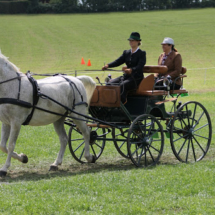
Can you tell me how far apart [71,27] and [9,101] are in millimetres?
54365

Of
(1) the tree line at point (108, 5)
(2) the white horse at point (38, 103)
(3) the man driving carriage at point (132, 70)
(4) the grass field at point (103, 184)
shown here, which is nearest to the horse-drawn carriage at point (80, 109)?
(2) the white horse at point (38, 103)

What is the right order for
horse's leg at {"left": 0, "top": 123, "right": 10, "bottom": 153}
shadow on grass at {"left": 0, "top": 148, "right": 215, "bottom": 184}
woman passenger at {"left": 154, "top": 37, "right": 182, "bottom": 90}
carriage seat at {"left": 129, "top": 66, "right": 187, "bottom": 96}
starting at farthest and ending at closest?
woman passenger at {"left": 154, "top": 37, "right": 182, "bottom": 90} → carriage seat at {"left": 129, "top": 66, "right": 187, "bottom": 96} → horse's leg at {"left": 0, "top": 123, "right": 10, "bottom": 153} → shadow on grass at {"left": 0, "top": 148, "right": 215, "bottom": 184}

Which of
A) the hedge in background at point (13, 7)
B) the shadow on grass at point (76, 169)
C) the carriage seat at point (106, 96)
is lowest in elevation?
the shadow on grass at point (76, 169)

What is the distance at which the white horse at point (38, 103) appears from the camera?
6.95 metres

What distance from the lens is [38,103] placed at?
7.27 m

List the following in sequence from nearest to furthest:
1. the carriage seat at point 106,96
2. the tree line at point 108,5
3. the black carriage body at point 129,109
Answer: the carriage seat at point 106,96 → the black carriage body at point 129,109 → the tree line at point 108,5

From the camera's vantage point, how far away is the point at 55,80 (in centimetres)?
779

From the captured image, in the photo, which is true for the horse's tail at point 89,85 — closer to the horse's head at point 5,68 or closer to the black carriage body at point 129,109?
the black carriage body at point 129,109

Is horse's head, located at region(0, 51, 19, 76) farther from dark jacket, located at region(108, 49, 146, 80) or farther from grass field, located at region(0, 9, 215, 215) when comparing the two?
dark jacket, located at region(108, 49, 146, 80)

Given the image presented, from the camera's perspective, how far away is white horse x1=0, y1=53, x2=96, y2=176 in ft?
22.8

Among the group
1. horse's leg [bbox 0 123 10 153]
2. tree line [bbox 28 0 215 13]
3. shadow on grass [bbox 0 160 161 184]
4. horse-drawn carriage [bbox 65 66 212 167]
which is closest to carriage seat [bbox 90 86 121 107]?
horse-drawn carriage [bbox 65 66 212 167]

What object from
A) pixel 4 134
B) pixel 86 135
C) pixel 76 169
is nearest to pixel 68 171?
pixel 76 169

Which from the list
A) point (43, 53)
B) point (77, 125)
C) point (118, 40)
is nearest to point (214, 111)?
point (77, 125)

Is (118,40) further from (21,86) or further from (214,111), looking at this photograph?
(21,86)
